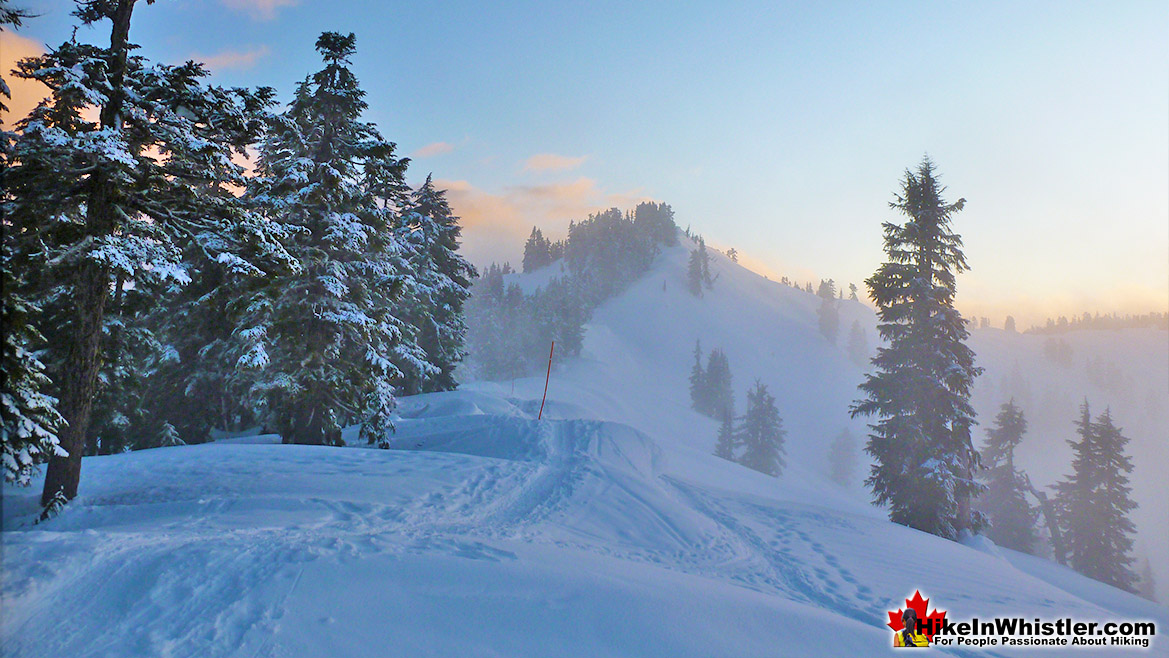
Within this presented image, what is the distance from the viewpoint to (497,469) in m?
14.3

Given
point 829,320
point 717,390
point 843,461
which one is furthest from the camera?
point 829,320

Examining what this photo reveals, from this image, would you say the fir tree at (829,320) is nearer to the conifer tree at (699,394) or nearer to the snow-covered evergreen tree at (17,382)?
the conifer tree at (699,394)

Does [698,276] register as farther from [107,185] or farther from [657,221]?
[107,185]

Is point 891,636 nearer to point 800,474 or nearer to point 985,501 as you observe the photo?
point 985,501

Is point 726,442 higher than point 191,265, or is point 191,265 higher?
point 191,265

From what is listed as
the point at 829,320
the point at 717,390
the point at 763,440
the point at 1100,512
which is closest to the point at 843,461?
the point at 717,390

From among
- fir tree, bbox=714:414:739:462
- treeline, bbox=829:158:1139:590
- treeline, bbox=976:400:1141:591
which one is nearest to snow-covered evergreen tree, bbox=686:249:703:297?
fir tree, bbox=714:414:739:462

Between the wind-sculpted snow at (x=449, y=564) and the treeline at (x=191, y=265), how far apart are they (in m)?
2.05

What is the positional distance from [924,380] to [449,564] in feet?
64.4

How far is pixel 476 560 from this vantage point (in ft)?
23.1

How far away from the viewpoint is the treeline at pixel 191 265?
7945 mm

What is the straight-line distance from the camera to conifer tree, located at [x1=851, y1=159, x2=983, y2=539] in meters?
19.4

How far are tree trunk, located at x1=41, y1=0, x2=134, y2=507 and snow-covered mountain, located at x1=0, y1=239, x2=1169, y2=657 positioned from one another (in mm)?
797

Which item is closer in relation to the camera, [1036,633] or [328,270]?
[1036,633]
